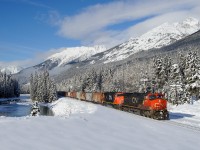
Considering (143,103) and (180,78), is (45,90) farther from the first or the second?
(143,103)

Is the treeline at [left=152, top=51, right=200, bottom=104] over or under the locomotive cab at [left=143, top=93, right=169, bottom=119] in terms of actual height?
over

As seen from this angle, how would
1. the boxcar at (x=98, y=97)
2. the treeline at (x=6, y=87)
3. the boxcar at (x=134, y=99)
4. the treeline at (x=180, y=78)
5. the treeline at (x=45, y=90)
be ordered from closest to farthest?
the boxcar at (x=134, y=99) → the treeline at (x=180, y=78) → the boxcar at (x=98, y=97) → the treeline at (x=45, y=90) → the treeline at (x=6, y=87)

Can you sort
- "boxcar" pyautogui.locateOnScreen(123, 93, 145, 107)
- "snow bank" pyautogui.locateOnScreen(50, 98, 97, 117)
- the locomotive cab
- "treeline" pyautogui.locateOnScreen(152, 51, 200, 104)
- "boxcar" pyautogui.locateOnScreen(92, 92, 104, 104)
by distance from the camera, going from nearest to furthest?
the locomotive cab < "boxcar" pyautogui.locateOnScreen(123, 93, 145, 107) < "snow bank" pyautogui.locateOnScreen(50, 98, 97, 117) < "treeline" pyautogui.locateOnScreen(152, 51, 200, 104) < "boxcar" pyautogui.locateOnScreen(92, 92, 104, 104)

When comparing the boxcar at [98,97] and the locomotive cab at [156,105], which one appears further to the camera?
the boxcar at [98,97]

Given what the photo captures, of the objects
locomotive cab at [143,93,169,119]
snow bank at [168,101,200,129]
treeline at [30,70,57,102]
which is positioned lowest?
snow bank at [168,101,200,129]

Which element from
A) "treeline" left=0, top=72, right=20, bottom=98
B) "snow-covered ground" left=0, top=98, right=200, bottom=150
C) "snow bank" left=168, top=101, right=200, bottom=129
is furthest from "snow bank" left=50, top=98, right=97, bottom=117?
"treeline" left=0, top=72, right=20, bottom=98

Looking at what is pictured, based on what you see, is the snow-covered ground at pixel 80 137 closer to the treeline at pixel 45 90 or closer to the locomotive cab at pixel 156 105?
the locomotive cab at pixel 156 105

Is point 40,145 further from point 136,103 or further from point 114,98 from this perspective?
point 114,98

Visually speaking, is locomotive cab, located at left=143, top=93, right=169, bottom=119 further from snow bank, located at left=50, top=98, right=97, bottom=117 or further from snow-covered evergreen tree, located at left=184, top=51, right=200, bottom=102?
snow-covered evergreen tree, located at left=184, top=51, right=200, bottom=102

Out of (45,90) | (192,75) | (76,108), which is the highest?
(192,75)

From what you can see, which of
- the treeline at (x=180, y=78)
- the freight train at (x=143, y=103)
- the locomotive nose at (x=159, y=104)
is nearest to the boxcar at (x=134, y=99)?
the freight train at (x=143, y=103)

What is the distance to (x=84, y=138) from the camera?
1741cm

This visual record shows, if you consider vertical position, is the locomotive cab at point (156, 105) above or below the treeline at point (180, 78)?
below

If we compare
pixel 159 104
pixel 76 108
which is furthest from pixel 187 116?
pixel 76 108
